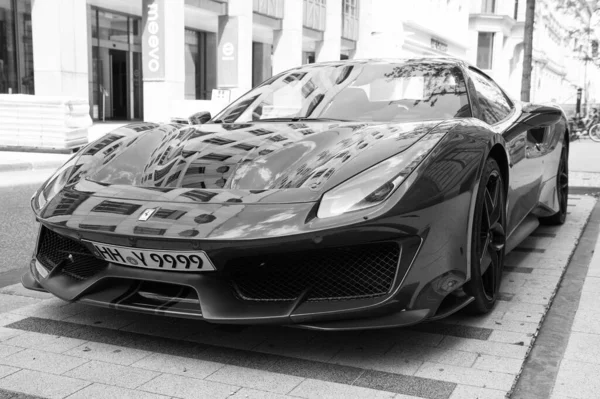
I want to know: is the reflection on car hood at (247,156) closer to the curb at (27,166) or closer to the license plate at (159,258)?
the license plate at (159,258)

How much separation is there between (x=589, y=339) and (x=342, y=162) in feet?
4.28

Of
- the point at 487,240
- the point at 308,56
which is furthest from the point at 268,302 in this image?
the point at 308,56

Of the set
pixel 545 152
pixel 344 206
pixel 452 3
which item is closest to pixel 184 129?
pixel 344 206

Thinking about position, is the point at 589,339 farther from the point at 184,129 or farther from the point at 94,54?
the point at 94,54

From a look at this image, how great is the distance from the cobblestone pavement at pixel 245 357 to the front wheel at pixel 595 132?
19654 mm

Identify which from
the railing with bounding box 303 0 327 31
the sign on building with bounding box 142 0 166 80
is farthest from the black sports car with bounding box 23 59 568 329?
the railing with bounding box 303 0 327 31

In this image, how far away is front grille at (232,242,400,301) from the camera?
8.57 feet

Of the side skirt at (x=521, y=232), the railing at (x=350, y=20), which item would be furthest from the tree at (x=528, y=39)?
the railing at (x=350, y=20)

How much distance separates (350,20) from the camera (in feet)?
113

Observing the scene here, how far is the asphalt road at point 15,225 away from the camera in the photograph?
448cm

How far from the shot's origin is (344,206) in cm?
259

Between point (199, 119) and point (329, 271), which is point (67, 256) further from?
point (199, 119)

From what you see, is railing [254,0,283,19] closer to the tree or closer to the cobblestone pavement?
the tree

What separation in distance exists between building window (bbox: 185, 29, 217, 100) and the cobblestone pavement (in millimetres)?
27682
